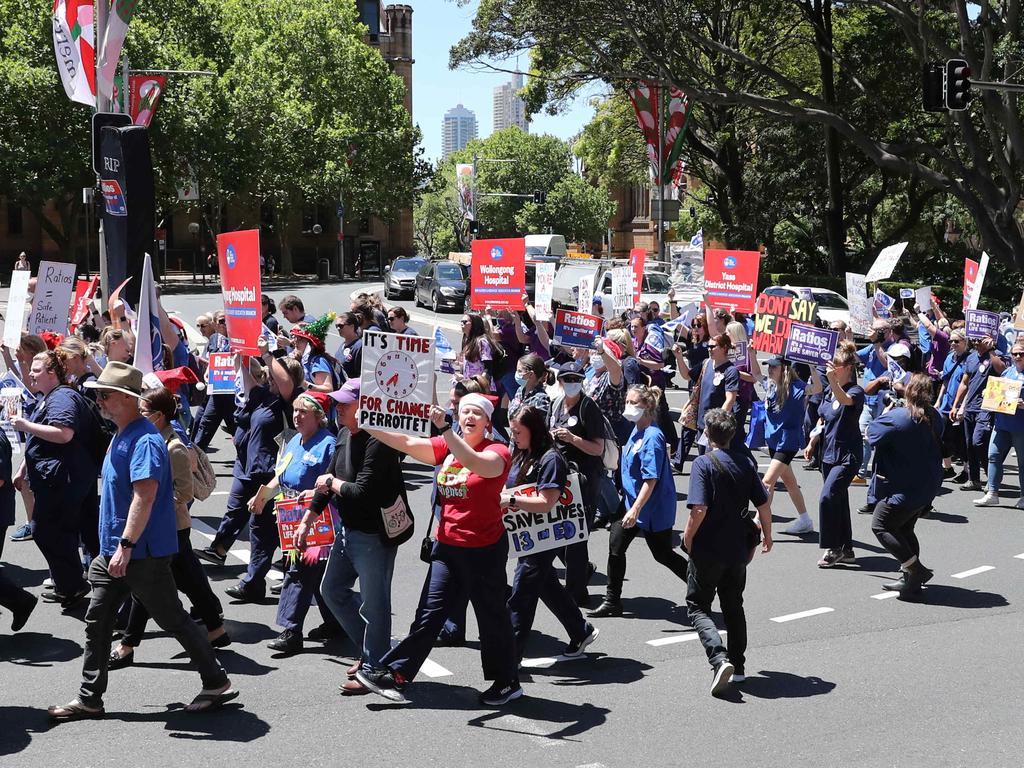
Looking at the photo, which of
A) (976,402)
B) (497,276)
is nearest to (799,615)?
(976,402)

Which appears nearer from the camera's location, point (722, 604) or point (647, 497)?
point (722, 604)

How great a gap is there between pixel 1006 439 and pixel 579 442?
6090mm

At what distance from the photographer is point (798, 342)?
10.8m

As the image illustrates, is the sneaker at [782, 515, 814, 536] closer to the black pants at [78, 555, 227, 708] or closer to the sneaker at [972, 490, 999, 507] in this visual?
the sneaker at [972, 490, 999, 507]

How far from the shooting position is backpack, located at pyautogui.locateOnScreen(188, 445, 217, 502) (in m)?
7.11

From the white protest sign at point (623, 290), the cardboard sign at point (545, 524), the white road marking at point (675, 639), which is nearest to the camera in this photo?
the cardboard sign at point (545, 524)

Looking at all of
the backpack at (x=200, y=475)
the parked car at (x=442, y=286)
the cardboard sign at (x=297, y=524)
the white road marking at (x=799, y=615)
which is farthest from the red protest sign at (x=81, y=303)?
the parked car at (x=442, y=286)

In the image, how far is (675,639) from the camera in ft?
25.0

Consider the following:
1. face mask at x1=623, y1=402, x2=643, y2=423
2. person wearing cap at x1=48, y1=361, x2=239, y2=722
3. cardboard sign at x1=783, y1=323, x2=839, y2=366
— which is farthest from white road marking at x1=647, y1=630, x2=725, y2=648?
cardboard sign at x1=783, y1=323, x2=839, y2=366

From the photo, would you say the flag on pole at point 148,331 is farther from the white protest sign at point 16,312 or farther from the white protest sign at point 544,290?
the white protest sign at point 544,290

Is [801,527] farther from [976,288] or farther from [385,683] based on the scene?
[976,288]

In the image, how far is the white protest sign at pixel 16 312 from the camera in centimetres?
975

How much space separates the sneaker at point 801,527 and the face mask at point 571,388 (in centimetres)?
362

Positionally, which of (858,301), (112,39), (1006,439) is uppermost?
(112,39)
